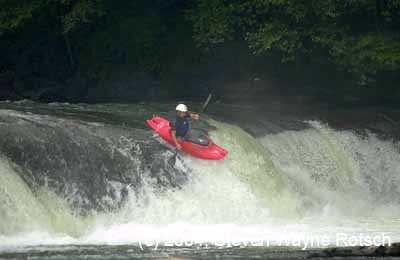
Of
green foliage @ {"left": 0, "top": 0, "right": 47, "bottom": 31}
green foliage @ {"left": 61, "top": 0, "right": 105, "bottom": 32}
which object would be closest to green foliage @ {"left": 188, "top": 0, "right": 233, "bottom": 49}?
green foliage @ {"left": 61, "top": 0, "right": 105, "bottom": 32}

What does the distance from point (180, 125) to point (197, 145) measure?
47 centimetres

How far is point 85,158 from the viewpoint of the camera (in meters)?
17.5

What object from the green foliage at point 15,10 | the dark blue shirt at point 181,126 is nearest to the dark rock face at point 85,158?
the dark blue shirt at point 181,126

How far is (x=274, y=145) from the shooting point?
798 inches

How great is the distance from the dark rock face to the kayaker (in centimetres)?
24

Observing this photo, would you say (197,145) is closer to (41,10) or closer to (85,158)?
(85,158)

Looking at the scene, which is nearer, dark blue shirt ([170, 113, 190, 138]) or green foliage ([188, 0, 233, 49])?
dark blue shirt ([170, 113, 190, 138])

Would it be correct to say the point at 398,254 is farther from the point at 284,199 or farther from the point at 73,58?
the point at 73,58

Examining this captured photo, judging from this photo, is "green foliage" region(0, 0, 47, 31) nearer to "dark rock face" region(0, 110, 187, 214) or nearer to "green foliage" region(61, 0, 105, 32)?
"green foliage" region(61, 0, 105, 32)

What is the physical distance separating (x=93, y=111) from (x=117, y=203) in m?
4.48

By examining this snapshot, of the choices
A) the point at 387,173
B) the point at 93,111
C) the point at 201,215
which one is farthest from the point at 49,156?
the point at 387,173

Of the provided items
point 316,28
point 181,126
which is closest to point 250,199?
point 181,126

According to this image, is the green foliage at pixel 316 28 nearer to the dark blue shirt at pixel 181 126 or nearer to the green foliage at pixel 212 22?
the green foliage at pixel 212 22

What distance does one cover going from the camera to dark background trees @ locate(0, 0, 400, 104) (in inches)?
961
